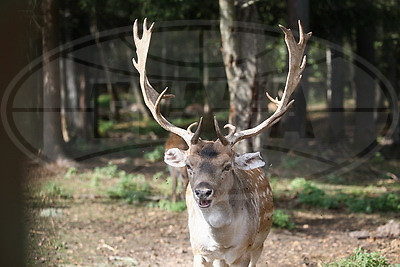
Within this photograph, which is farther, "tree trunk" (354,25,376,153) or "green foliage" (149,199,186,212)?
"tree trunk" (354,25,376,153)

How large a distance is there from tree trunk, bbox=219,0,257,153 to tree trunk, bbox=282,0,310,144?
2.89m

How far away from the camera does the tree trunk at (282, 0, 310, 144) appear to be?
13.6 m

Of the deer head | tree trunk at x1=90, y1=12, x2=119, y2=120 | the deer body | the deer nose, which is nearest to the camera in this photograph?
the deer nose

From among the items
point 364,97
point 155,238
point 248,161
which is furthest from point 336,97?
point 248,161

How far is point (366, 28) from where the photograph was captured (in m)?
15.9

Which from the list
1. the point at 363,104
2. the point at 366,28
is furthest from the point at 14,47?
the point at 363,104

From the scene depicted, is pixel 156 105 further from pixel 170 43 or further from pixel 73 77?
pixel 170 43

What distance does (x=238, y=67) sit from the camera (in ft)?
35.2

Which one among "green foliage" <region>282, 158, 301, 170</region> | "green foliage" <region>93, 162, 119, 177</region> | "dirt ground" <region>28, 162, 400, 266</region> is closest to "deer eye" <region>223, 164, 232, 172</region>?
"dirt ground" <region>28, 162, 400, 266</region>

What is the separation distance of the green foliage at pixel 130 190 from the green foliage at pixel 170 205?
49cm

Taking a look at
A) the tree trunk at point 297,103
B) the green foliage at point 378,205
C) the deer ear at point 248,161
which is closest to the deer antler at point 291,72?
the deer ear at point 248,161

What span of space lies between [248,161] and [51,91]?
31.7 ft

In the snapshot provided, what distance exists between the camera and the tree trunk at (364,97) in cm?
1703

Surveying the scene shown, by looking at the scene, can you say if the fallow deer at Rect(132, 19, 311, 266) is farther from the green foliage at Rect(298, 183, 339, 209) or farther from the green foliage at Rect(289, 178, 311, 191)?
the green foliage at Rect(289, 178, 311, 191)
